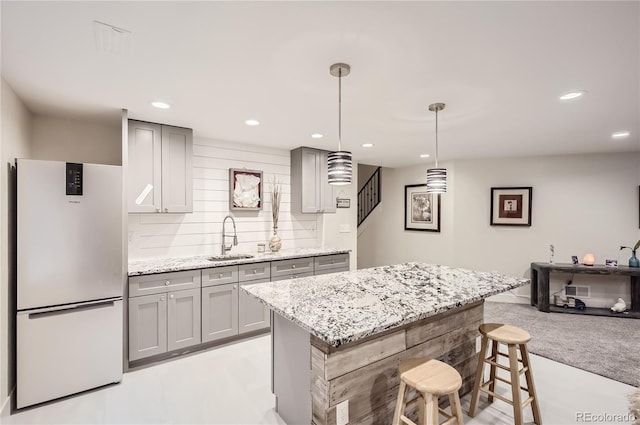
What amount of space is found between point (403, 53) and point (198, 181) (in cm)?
289

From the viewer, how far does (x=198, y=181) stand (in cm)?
380

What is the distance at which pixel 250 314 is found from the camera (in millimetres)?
3529

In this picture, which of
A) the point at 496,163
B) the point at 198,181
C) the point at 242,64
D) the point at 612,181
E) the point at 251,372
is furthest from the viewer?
the point at 496,163

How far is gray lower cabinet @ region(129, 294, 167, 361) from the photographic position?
112 inches

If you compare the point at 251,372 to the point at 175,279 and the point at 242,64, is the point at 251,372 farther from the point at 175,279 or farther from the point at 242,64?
the point at 242,64

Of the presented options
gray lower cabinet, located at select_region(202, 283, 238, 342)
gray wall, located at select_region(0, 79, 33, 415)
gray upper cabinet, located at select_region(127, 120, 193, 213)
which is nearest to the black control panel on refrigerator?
gray wall, located at select_region(0, 79, 33, 415)

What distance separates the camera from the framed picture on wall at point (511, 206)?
203 inches

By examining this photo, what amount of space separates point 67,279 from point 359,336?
2.45m

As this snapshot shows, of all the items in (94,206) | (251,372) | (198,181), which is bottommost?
(251,372)

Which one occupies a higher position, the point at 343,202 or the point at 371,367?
the point at 343,202

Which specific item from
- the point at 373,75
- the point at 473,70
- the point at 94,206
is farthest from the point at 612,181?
the point at 94,206

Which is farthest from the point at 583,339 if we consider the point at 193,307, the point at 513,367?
the point at 193,307

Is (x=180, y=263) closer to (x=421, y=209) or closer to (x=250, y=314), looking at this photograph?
(x=250, y=314)

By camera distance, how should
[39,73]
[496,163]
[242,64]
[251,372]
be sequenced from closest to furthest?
1. [242,64]
2. [39,73]
3. [251,372]
4. [496,163]
